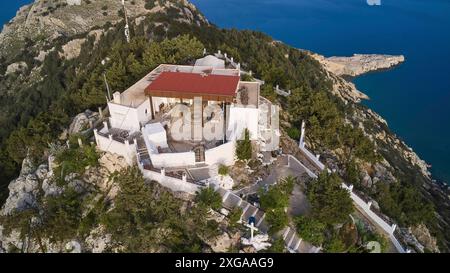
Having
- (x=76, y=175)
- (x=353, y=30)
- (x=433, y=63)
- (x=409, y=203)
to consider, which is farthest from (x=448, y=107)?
(x=76, y=175)

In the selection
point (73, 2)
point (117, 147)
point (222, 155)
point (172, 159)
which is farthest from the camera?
point (73, 2)

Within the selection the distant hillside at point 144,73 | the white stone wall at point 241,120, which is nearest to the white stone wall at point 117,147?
the distant hillside at point 144,73

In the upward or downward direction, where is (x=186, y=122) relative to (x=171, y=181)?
upward

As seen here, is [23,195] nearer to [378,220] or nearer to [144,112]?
[144,112]

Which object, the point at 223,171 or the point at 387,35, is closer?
the point at 223,171

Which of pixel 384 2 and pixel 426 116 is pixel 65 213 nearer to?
pixel 426 116

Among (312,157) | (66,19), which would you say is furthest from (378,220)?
(66,19)

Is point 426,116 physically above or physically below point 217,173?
below
